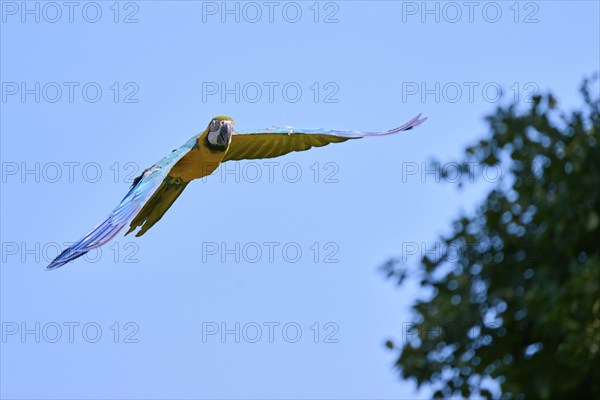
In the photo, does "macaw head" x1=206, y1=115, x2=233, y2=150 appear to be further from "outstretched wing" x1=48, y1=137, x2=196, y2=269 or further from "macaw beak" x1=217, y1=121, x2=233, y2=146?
"outstretched wing" x1=48, y1=137, x2=196, y2=269

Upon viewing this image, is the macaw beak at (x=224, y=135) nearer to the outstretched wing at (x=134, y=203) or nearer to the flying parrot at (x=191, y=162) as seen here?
the flying parrot at (x=191, y=162)

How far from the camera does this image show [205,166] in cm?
1207

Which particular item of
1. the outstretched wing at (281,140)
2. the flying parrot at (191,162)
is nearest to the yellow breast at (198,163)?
the flying parrot at (191,162)

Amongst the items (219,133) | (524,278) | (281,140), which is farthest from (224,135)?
(524,278)

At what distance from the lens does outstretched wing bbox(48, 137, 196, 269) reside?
987 cm

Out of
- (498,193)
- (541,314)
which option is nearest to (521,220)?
(498,193)

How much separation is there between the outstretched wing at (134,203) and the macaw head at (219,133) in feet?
0.72

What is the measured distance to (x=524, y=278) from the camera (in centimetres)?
728

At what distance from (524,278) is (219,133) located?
5235 mm

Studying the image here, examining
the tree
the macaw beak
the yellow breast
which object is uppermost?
the macaw beak

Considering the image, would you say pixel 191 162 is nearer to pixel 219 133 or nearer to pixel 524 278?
pixel 219 133

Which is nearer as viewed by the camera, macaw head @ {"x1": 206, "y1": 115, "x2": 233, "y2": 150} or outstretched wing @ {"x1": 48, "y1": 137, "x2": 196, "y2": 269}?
outstretched wing @ {"x1": 48, "y1": 137, "x2": 196, "y2": 269}

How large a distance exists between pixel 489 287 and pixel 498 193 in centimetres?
60

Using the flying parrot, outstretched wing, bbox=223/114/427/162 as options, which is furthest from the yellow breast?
outstretched wing, bbox=223/114/427/162
